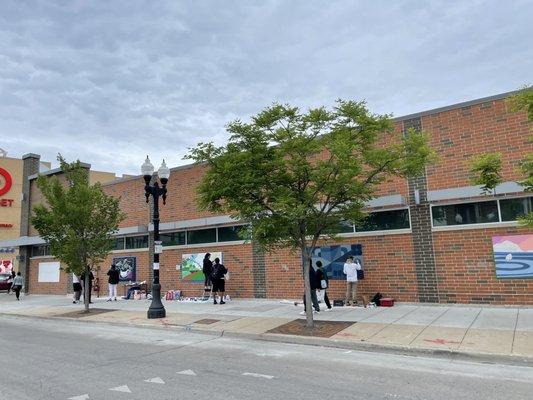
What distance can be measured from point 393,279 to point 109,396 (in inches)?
422

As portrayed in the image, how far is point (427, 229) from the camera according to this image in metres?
14.3

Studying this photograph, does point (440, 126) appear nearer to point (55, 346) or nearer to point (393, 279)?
point (393, 279)

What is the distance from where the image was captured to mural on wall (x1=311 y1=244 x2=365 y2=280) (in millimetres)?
15617

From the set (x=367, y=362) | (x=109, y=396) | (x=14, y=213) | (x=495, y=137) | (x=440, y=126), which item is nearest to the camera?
(x=109, y=396)

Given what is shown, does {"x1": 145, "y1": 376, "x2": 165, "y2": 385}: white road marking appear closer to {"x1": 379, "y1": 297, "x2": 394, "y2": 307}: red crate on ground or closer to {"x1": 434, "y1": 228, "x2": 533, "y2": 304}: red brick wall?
{"x1": 379, "y1": 297, "x2": 394, "y2": 307}: red crate on ground

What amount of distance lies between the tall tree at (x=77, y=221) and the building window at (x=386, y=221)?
9598 mm

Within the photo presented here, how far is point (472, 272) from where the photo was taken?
1348 cm

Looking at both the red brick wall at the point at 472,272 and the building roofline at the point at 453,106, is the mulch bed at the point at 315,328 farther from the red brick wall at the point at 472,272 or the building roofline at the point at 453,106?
the building roofline at the point at 453,106

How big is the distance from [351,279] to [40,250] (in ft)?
72.8

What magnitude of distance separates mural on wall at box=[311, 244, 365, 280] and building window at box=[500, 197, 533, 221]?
15.0ft

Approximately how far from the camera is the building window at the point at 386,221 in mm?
14875

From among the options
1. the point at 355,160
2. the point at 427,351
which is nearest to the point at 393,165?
the point at 355,160

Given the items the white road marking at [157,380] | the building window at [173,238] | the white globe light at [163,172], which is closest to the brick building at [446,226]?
the white globe light at [163,172]

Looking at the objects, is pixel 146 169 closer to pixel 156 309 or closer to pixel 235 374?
pixel 156 309
